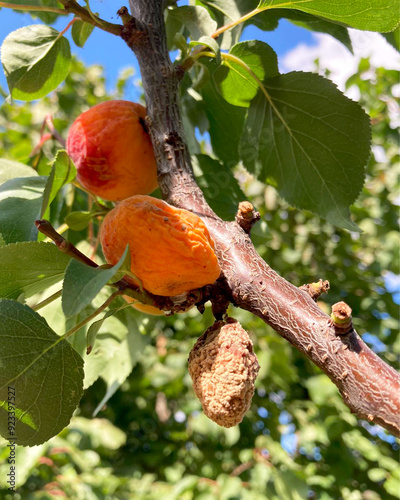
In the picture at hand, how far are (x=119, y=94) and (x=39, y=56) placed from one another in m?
3.91

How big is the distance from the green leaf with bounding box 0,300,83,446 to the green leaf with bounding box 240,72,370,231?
54 centimetres

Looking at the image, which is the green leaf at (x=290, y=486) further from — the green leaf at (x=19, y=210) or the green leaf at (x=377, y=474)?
the green leaf at (x=19, y=210)

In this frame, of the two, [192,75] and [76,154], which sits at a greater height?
→ [192,75]

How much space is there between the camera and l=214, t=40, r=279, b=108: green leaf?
92 cm

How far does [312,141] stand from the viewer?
1.01 m

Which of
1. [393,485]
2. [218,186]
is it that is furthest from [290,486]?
[218,186]

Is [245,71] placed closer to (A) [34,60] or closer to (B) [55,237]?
(A) [34,60]

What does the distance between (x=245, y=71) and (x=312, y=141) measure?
0.19m

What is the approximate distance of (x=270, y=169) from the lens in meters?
1.07

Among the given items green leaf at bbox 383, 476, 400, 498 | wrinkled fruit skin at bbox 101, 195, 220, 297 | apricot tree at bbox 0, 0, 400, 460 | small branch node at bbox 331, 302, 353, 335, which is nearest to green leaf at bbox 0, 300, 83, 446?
apricot tree at bbox 0, 0, 400, 460

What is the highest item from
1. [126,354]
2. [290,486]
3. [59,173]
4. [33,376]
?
[59,173]

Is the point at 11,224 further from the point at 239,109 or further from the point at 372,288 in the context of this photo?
the point at 372,288

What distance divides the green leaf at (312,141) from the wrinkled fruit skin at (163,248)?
0.35 m

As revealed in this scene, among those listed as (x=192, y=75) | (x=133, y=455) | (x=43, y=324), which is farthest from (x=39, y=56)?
(x=133, y=455)
